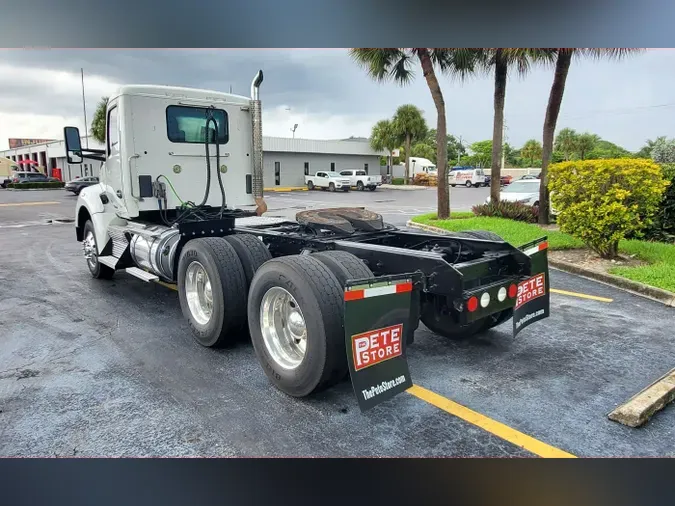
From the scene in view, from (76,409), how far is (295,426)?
1624 mm

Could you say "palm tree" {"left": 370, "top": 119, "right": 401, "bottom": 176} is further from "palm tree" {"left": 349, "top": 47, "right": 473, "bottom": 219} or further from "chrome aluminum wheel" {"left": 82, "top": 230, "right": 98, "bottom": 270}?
"chrome aluminum wheel" {"left": 82, "top": 230, "right": 98, "bottom": 270}

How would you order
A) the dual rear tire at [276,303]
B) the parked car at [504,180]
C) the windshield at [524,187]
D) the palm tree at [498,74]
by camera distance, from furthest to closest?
1. the parked car at [504,180]
2. the windshield at [524,187]
3. the palm tree at [498,74]
4. the dual rear tire at [276,303]

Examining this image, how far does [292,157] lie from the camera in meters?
16.4

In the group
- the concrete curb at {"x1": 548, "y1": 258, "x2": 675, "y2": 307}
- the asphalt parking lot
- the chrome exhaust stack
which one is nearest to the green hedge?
the asphalt parking lot

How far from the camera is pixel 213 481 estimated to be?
2.78 meters

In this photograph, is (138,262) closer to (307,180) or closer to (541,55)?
(541,55)

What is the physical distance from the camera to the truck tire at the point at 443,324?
13.2ft

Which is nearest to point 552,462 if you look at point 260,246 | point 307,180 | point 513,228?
point 260,246

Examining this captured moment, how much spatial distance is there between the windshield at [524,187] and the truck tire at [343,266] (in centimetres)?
Result: 1547

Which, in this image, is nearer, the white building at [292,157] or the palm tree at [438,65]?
the white building at [292,157]

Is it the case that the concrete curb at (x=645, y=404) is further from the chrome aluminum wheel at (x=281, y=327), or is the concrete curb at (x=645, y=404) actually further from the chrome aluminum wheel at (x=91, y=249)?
the chrome aluminum wheel at (x=91, y=249)

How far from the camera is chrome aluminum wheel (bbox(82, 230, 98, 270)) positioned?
7.57 metres

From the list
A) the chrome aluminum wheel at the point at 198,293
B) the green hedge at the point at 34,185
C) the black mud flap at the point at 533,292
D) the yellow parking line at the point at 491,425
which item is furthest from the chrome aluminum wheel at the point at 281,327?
the green hedge at the point at 34,185

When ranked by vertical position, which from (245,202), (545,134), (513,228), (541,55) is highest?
(541,55)
